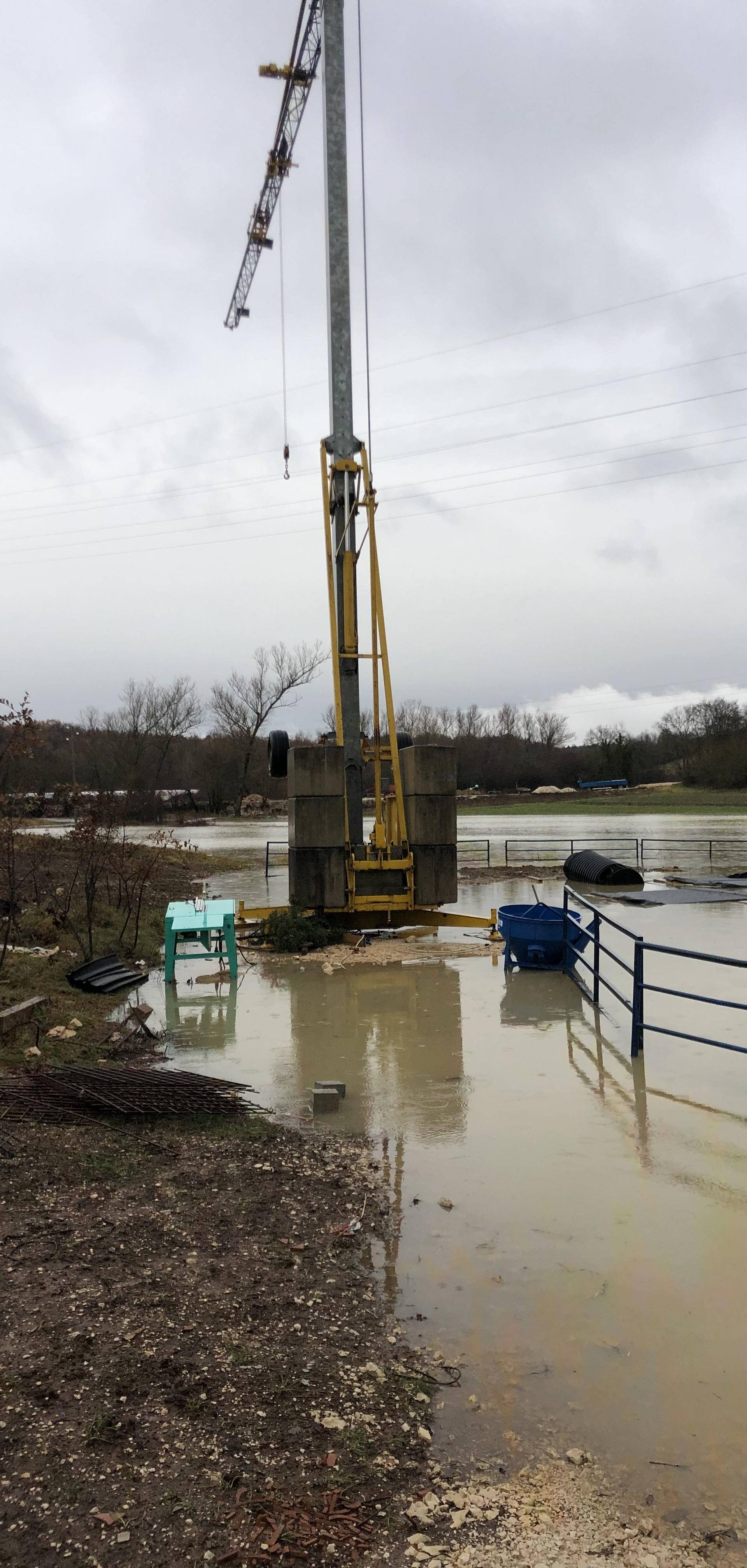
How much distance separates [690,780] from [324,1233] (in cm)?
7830

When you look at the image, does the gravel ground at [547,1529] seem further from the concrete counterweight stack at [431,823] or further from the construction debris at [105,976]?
the concrete counterweight stack at [431,823]

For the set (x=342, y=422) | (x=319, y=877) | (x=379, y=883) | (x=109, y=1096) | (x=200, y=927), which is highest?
(x=342, y=422)

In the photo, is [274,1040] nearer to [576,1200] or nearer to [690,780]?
[576,1200]

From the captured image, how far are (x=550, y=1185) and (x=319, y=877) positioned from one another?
26.4ft

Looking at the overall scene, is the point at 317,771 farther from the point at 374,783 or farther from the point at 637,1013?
the point at 637,1013

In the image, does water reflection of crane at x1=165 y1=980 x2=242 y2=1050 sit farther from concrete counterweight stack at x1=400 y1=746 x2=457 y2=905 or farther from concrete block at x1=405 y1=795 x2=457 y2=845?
concrete block at x1=405 y1=795 x2=457 y2=845

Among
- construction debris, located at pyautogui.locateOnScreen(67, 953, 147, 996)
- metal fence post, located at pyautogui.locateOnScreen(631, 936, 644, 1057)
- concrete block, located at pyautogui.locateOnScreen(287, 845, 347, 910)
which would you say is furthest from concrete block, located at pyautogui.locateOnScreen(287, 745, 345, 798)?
metal fence post, located at pyautogui.locateOnScreen(631, 936, 644, 1057)

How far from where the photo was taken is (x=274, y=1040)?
8469 mm

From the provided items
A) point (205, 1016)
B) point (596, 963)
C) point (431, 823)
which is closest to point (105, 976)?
point (205, 1016)

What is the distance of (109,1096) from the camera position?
6355 millimetres

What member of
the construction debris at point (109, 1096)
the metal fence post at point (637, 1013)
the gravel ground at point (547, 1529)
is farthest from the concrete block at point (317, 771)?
the gravel ground at point (547, 1529)

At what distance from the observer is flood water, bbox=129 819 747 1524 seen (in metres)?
3.31

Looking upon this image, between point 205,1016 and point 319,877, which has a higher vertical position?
point 319,877

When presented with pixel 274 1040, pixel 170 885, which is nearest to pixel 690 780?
pixel 170 885
